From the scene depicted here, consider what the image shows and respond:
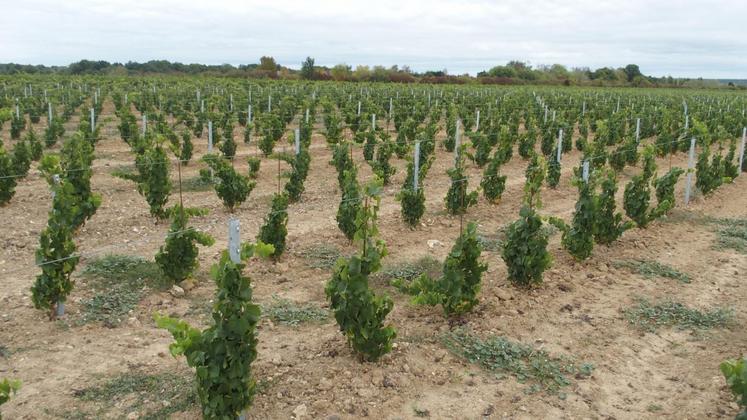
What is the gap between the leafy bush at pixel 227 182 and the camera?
11180 millimetres

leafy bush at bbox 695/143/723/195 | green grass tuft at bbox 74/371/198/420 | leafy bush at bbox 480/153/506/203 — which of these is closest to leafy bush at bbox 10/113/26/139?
leafy bush at bbox 480/153/506/203

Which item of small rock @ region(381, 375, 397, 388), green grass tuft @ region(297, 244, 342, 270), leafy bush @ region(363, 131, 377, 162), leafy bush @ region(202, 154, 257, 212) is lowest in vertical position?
small rock @ region(381, 375, 397, 388)

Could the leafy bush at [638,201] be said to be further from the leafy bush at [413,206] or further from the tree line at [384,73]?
the tree line at [384,73]

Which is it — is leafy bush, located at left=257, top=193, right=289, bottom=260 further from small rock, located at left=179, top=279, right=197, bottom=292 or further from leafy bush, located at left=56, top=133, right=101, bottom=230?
leafy bush, located at left=56, top=133, right=101, bottom=230

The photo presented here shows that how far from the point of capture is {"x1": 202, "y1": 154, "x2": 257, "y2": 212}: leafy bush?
1118cm

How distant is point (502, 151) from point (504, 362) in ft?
25.6

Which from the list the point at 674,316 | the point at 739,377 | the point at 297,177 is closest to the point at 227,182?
the point at 297,177

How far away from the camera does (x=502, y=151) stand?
13352mm

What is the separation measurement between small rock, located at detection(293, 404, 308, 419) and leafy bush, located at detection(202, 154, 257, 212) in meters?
6.56

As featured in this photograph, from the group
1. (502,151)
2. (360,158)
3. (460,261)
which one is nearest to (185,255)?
(460,261)

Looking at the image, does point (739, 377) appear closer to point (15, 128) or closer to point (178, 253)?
point (178, 253)

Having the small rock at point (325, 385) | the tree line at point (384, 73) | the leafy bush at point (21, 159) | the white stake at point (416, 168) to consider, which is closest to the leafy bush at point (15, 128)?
the leafy bush at point (21, 159)

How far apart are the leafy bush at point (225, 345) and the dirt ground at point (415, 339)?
466mm

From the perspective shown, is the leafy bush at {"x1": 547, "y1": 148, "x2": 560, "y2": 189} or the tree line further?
the tree line
